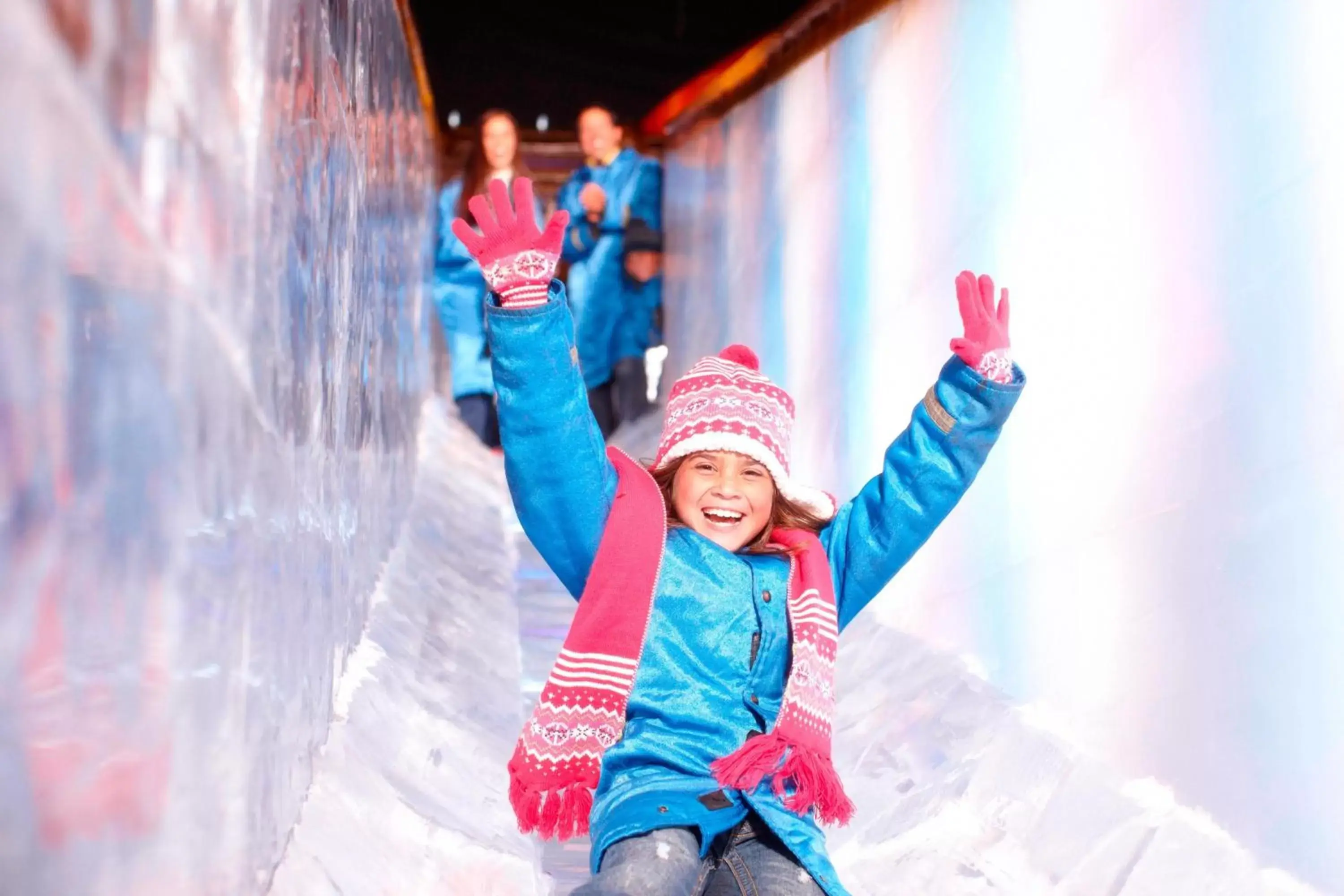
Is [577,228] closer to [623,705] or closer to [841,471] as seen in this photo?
[841,471]

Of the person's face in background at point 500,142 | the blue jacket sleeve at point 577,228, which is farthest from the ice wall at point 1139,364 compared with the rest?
the blue jacket sleeve at point 577,228

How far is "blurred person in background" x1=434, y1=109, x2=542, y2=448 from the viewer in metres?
4.45

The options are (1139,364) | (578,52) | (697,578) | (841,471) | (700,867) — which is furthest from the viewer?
(578,52)

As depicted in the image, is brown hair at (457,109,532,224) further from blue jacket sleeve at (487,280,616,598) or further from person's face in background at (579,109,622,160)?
blue jacket sleeve at (487,280,616,598)

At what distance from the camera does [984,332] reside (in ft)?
5.81

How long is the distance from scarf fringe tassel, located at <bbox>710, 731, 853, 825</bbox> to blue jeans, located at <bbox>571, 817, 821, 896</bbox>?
0.16 feet

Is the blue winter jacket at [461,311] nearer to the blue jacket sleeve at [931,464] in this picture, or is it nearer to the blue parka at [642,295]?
the blue parka at [642,295]

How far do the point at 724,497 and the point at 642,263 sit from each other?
301cm

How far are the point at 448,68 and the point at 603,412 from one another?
211 centimetres

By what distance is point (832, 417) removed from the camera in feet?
9.84

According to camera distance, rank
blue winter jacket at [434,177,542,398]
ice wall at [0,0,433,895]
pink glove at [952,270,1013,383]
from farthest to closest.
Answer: blue winter jacket at [434,177,542,398], pink glove at [952,270,1013,383], ice wall at [0,0,433,895]

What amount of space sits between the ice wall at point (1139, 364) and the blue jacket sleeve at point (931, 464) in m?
0.22

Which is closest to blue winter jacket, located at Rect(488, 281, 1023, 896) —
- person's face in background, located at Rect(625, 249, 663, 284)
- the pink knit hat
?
the pink knit hat

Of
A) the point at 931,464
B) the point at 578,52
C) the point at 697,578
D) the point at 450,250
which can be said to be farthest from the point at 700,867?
the point at 578,52
